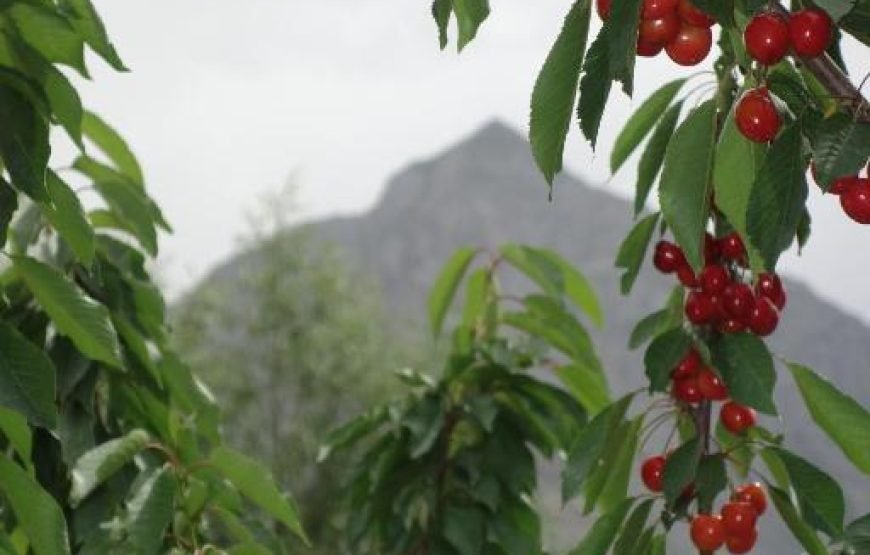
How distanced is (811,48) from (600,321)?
172cm

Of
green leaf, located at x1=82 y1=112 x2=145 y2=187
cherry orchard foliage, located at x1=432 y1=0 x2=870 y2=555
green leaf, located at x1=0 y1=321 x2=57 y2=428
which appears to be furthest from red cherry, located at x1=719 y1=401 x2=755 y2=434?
green leaf, located at x1=82 y1=112 x2=145 y2=187

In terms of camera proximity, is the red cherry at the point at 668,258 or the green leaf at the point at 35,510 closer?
the green leaf at the point at 35,510

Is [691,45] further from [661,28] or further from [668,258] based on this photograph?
[668,258]

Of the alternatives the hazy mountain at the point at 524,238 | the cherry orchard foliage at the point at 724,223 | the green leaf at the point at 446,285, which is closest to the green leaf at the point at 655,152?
the cherry orchard foliage at the point at 724,223

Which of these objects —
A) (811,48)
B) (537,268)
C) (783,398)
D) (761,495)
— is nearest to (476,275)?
(537,268)

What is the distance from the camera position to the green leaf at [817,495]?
1609 millimetres

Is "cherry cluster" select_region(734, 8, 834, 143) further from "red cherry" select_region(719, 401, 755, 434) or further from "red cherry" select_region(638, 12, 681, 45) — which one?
"red cherry" select_region(719, 401, 755, 434)

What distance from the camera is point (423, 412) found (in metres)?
2.72

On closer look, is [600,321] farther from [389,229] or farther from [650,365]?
[389,229]

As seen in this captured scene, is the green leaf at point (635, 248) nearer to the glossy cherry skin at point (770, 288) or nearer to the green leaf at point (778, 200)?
the glossy cherry skin at point (770, 288)

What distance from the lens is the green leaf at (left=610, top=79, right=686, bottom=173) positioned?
1.95 meters

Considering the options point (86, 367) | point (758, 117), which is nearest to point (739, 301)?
point (758, 117)

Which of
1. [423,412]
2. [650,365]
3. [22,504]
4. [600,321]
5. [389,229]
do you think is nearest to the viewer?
Answer: [22,504]

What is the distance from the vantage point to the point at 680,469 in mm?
1646
